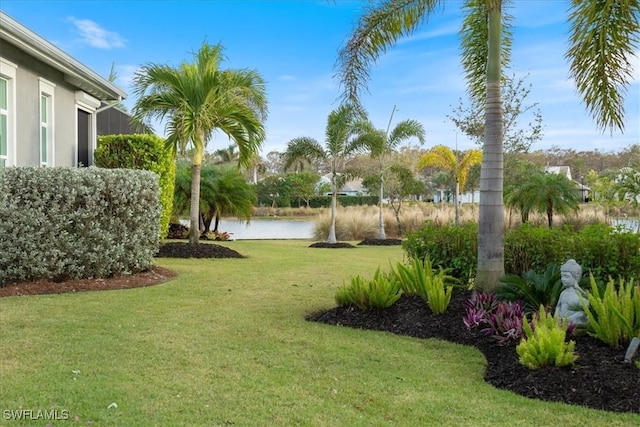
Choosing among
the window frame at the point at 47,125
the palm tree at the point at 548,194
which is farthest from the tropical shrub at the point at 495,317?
the palm tree at the point at 548,194

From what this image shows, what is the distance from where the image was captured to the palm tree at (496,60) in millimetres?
6469

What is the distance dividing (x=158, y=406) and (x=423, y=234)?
501cm

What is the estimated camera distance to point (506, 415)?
147 inches

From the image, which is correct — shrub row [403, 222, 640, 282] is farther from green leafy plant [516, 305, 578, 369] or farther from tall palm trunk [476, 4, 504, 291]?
green leafy plant [516, 305, 578, 369]

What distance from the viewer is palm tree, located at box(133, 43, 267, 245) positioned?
12.3 metres

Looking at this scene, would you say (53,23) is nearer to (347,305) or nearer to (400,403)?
(347,305)

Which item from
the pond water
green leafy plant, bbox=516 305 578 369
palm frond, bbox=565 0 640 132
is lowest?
the pond water

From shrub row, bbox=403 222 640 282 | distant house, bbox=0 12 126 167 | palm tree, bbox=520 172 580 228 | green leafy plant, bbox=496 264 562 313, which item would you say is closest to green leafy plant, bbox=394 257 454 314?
shrub row, bbox=403 222 640 282

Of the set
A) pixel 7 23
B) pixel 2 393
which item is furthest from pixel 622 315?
pixel 7 23

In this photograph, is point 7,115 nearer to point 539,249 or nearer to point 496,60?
point 496,60

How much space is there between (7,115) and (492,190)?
7887mm

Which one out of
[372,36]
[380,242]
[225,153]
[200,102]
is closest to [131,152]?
[200,102]

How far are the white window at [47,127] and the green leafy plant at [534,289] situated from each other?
29.6 feet

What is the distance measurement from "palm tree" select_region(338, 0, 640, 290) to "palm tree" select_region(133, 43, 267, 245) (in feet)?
18.7
